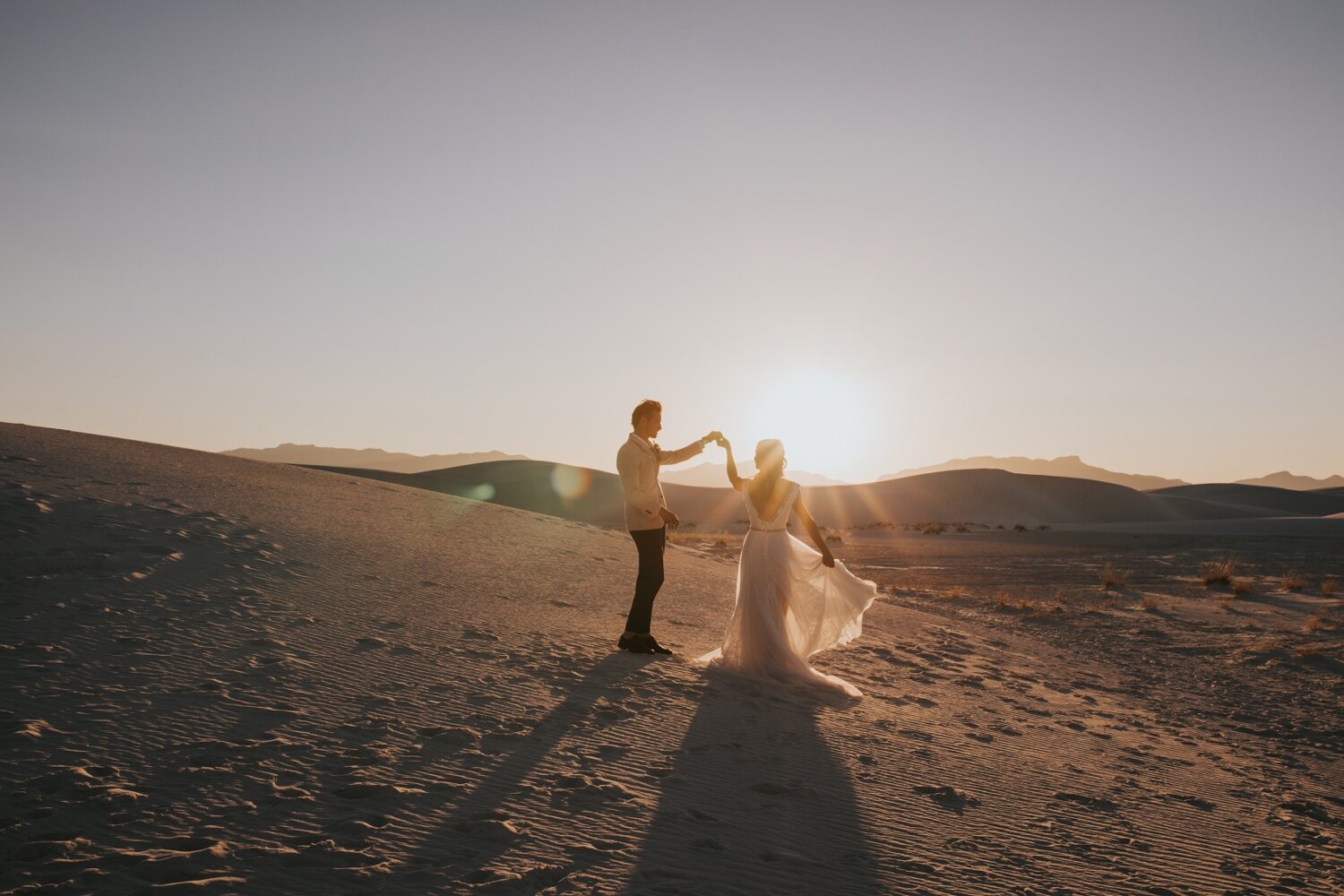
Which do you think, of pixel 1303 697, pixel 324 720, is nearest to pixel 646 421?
pixel 324 720

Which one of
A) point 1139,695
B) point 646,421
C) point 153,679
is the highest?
point 646,421

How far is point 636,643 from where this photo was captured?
7.43 meters

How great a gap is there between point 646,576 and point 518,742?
107 inches

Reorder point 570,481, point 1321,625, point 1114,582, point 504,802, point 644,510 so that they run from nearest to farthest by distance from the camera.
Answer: point 504,802
point 644,510
point 1321,625
point 1114,582
point 570,481

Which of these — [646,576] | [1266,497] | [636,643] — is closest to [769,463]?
[646,576]

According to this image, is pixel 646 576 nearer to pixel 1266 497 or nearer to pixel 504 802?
pixel 504 802

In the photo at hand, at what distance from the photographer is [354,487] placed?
50.9ft

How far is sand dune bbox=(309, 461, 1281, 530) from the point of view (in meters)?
66.1

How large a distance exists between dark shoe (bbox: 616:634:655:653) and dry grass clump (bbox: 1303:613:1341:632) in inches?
428

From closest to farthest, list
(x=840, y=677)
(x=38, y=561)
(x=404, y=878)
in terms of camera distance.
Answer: (x=404, y=878), (x=38, y=561), (x=840, y=677)

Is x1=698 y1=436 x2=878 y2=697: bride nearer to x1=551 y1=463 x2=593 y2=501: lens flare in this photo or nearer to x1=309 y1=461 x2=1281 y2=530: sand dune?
x1=309 y1=461 x2=1281 y2=530: sand dune

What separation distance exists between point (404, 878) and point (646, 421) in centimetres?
448

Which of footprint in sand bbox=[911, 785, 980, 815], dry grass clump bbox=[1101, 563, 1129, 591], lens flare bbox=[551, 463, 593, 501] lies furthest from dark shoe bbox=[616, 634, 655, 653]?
lens flare bbox=[551, 463, 593, 501]

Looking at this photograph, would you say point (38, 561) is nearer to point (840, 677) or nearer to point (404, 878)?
point (404, 878)
